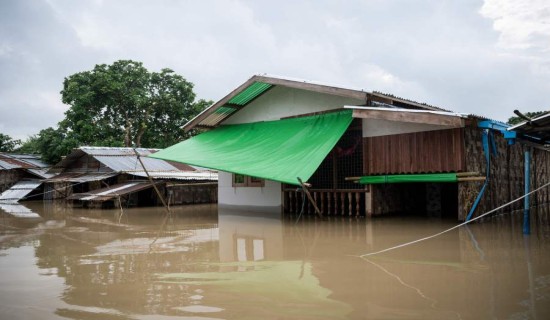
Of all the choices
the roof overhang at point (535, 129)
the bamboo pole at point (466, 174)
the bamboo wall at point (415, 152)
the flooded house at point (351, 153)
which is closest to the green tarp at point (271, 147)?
the flooded house at point (351, 153)

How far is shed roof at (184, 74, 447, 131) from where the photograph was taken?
34.4 ft

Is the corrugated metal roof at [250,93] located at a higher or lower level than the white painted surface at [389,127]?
higher

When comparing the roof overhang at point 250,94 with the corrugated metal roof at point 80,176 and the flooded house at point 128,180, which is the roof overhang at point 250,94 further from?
the corrugated metal roof at point 80,176

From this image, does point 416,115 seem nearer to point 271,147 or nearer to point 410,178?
point 410,178

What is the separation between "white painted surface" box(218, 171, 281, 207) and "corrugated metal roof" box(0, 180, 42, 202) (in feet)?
32.7

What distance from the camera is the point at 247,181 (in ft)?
45.2

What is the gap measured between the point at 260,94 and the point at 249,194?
10.0ft

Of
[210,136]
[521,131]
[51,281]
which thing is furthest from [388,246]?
[210,136]

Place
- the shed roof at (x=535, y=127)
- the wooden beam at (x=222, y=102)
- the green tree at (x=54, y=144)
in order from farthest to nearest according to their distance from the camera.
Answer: the green tree at (x=54, y=144) → the wooden beam at (x=222, y=102) → the shed roof at (x=535, y=127)

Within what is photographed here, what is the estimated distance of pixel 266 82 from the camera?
12.1 metres

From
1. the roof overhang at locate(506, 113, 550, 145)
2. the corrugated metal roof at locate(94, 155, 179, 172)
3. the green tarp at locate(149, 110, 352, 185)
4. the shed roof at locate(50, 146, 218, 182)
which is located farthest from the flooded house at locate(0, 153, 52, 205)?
the roof overhang at locate(506, 113, 550, 145)

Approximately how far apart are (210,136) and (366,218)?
5755 millimetres

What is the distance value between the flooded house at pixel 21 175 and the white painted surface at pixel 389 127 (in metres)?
15.7

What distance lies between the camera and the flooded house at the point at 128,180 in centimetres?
1614
